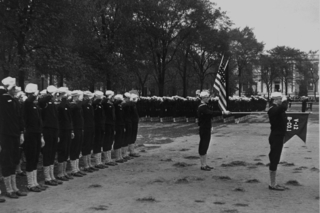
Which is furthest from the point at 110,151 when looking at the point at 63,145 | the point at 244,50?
the point at 244,50

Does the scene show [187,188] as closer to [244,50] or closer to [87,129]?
[87,129]

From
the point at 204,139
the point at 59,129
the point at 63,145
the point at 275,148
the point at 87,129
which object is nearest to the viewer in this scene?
the point at 275,148

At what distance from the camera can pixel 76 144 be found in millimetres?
9781

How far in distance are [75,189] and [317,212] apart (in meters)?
4.34

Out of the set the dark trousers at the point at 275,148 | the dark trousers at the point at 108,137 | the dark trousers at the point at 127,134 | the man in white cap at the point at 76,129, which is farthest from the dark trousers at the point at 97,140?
the dark trousers at the point at 275,148

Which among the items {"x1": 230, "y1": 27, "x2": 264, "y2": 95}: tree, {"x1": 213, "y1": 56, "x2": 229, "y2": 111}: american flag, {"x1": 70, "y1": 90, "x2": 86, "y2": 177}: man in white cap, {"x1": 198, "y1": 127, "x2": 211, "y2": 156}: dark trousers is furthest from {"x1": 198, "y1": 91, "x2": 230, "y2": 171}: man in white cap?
{"x1": 230, "y1": 27, "x2": 264, "y2": 95}: tree

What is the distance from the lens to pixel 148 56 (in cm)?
3588

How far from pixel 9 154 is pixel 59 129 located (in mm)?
1747

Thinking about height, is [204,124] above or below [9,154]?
above

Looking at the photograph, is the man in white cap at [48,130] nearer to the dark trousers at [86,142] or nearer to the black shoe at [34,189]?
the black shoe at [34,189]

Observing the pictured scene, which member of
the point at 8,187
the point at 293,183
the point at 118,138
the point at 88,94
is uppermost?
the point at 88,94

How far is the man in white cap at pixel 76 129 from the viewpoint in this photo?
9.69 meters

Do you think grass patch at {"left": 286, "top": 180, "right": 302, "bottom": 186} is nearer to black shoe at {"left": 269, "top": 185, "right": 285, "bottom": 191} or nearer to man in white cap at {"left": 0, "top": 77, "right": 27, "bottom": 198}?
black shoe at {"left": 269, "top": 185, "right": 285, "bottom": 191}

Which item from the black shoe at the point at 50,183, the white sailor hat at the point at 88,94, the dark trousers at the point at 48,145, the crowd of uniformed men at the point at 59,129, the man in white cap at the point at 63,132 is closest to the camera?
the crowd of uniformed men at the point at 59,129
